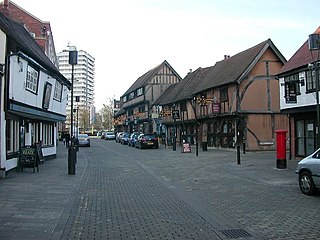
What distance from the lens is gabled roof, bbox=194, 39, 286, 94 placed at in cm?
2992

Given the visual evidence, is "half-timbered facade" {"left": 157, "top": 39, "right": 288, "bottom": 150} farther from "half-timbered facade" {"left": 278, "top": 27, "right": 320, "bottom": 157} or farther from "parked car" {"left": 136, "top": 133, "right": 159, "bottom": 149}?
"parked car" {"left": 136, "top": 133, "right": 159, "bottom": 149}

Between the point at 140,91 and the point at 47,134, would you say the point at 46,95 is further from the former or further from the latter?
the point at 140,91

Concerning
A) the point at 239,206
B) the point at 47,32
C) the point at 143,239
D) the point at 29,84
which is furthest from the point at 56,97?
the point at 47,32

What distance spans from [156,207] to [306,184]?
451cm

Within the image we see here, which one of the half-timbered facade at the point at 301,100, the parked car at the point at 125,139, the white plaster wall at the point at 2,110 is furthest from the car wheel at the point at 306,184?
the parked car at the point at 125,139

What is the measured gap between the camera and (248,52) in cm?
3319

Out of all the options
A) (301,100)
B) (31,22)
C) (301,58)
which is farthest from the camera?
(31,22)

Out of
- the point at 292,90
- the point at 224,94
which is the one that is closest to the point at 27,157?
the point at 292,90

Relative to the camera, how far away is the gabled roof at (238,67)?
29922 mm

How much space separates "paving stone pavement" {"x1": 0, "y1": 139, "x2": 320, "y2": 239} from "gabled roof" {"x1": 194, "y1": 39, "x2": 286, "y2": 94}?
1607cm

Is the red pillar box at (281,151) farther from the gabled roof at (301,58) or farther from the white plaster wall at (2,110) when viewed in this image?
the white plaster wall at (2,110)

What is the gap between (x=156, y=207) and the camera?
362 inches

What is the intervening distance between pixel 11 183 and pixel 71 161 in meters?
3.31

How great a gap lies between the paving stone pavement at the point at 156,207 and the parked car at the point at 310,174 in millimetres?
258
